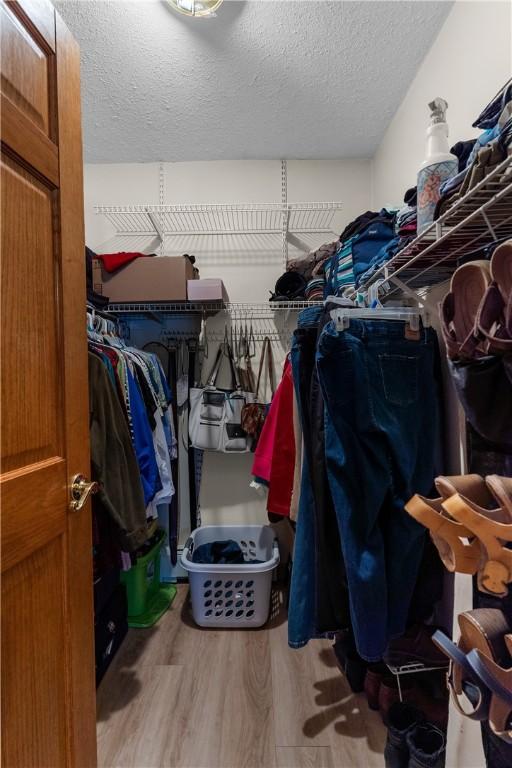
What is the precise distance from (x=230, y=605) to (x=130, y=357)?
4.39 ft

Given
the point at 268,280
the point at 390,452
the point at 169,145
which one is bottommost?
the point at 390,452

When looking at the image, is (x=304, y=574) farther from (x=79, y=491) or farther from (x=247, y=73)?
(x=247, y=73)

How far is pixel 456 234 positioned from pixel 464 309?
23 centimetres

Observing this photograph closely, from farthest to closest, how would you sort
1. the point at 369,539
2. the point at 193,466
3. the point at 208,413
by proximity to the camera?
the point at 193,466 < the point at 208,413 < the point at 369,539

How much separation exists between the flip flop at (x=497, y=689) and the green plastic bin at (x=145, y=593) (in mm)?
1677

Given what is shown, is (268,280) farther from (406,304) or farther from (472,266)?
(472,266)

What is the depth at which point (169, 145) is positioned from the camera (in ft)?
6.64

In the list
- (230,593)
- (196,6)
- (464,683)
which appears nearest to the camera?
(464,683)

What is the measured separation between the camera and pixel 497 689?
0.50 m

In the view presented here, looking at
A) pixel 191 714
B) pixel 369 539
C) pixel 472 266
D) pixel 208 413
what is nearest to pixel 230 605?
pixel 191 714

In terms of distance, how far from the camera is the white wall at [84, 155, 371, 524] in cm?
219

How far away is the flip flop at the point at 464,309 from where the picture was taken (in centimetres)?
62

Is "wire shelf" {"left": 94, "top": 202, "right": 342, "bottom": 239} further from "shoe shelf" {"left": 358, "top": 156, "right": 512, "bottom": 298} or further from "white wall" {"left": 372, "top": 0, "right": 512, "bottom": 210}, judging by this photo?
"shoe shelf" {"left": 358, "top": 156, "right": 512, "bottom": 298}

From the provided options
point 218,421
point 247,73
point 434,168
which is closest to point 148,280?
point 218,421
